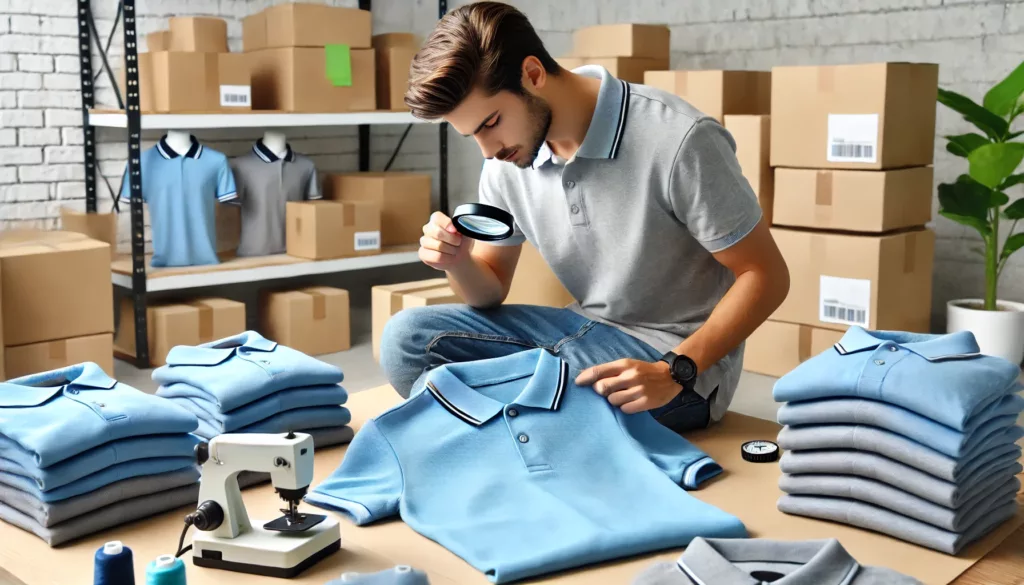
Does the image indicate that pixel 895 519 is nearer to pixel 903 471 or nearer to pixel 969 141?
pixel 903 471

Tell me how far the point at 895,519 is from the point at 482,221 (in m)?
0.90

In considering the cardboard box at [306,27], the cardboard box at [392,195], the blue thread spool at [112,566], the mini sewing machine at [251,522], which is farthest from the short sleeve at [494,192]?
the cardboard box at [392,195]

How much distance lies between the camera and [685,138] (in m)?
2.00

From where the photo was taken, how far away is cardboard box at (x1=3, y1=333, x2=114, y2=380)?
3.16 m

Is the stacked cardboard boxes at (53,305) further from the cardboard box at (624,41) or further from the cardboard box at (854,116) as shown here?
the cardboard box at (854,116)

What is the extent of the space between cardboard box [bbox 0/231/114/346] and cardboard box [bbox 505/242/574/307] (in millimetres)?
1306

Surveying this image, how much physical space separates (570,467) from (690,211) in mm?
556

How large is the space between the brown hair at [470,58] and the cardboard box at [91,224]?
217cm

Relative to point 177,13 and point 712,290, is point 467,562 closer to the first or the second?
point 712,290

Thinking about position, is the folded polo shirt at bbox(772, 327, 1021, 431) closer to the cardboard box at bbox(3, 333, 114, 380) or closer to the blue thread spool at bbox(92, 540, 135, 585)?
the blue thread spool at bbox(92, 540, 135, 585)

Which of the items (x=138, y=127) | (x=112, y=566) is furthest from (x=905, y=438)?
(x=138, y=127)

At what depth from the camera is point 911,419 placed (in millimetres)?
1574

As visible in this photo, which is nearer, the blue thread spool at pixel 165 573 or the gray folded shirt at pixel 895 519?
the blue thread spool at pixel 165 573

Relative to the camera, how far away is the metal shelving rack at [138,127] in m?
3.52
